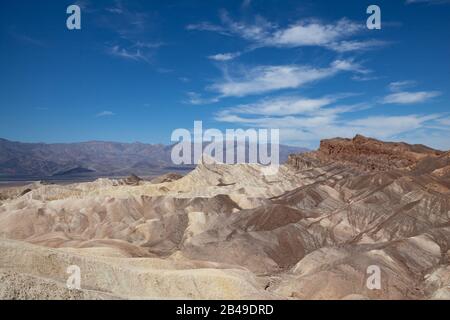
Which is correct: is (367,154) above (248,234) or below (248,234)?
above

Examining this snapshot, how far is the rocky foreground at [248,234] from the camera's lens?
24109 millimetres

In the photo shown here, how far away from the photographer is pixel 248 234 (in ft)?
151

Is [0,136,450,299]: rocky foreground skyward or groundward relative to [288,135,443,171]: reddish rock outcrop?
groundward

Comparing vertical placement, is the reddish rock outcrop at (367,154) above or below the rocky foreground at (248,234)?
above

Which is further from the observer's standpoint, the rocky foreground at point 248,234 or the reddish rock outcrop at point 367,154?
the reddish rock outcrop at point 367,154

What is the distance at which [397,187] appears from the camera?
53844mm

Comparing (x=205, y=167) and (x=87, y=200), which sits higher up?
(x=205, y=167)

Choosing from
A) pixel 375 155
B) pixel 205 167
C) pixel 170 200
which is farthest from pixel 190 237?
pixel 375 155

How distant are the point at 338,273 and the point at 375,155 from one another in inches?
2211

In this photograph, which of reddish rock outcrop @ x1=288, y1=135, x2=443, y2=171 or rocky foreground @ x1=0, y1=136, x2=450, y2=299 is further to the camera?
reddish rock outcrop @ x1=288, y1=135, x2=443, y2=171

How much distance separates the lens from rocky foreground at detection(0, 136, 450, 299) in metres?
24.1

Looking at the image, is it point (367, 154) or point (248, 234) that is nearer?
point (248, 234)
